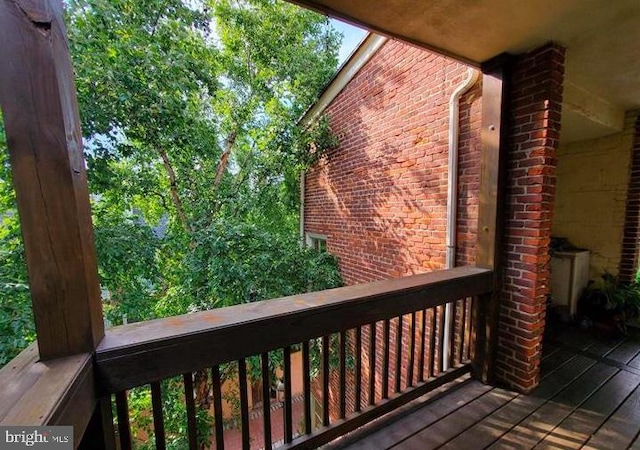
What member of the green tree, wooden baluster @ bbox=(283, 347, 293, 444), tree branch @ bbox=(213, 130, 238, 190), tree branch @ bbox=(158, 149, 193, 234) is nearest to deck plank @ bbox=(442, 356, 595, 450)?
wooden baluster @ bbox=(283, 347, 293, 444)

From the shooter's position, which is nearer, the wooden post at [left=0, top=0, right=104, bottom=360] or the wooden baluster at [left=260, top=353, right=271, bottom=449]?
the wooden post at [left=0, top=0, right=104, bottom=360]

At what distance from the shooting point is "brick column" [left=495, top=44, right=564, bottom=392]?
1.98 meters

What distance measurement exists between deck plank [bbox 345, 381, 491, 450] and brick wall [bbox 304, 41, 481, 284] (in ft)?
3.59

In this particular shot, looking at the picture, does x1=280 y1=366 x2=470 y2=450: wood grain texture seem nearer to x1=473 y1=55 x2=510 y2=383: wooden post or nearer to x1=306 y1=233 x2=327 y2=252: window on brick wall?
x1=473 y1=55 x2=510 y2=383: wooden post

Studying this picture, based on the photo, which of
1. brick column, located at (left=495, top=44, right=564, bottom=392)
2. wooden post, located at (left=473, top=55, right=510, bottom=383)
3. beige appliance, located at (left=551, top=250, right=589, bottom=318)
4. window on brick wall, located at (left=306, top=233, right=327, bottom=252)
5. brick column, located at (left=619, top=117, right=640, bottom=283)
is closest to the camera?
brick column, located at (left=495, top=44, right=564, bottom=392)

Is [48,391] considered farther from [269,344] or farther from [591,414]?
[591,414]

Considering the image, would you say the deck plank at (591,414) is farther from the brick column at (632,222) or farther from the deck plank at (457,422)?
the brick column at (632,222)

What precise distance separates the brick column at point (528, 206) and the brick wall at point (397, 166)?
0.39 meters

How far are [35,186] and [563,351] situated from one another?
13.1 feet

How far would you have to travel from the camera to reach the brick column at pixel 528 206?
1978 mm

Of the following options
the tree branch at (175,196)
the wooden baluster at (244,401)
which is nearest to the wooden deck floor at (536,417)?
the wooden baluster at (244,401)

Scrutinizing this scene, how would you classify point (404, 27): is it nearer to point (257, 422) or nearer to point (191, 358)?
point (191, 358)

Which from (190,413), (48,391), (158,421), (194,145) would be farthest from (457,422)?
(194,145)

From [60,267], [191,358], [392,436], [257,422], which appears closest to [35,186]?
[60,267]
